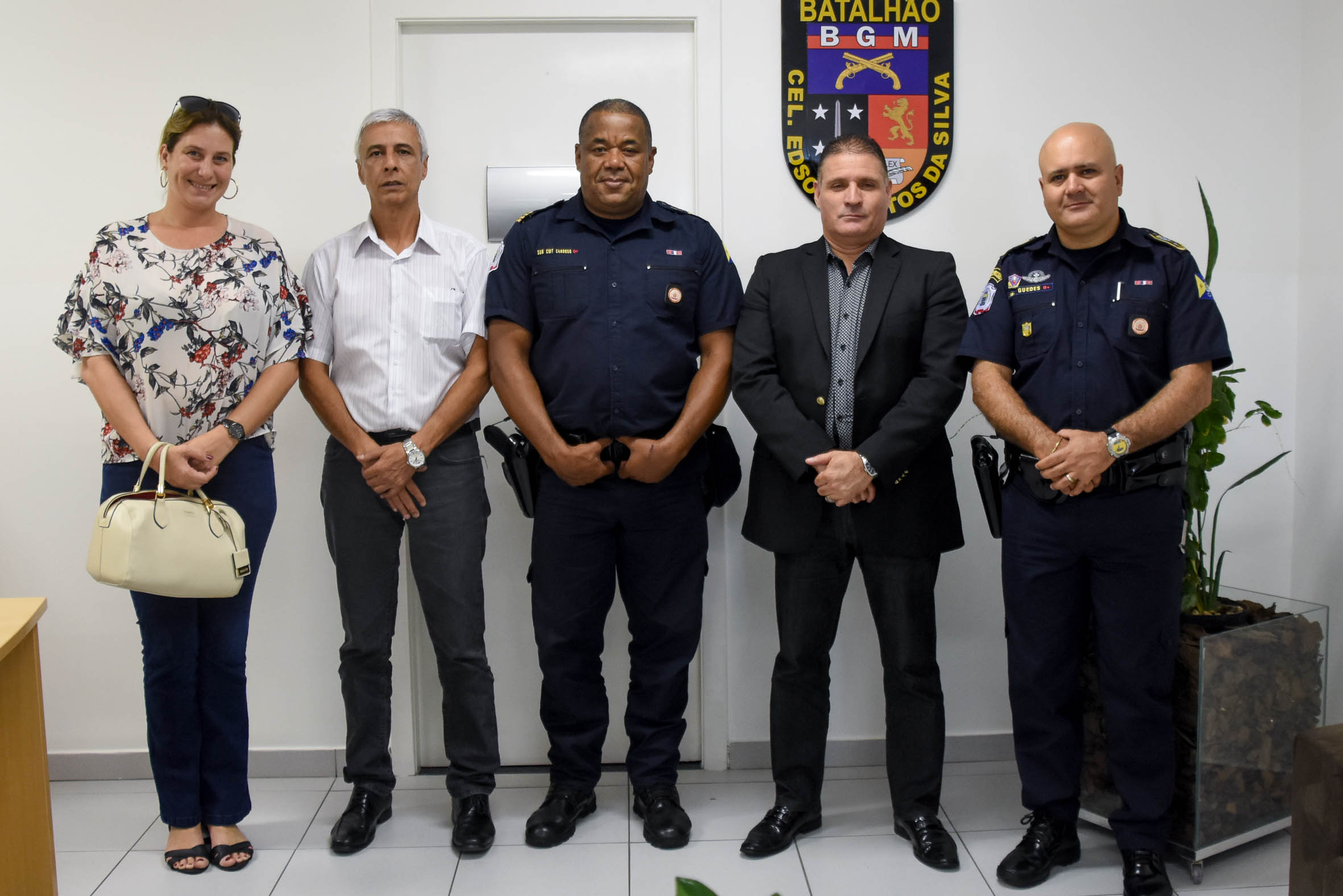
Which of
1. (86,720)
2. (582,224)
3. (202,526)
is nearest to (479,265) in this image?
(582,224)

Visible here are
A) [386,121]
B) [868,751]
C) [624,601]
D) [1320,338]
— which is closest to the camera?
[386,121]

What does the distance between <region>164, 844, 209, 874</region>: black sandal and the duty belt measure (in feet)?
7.11

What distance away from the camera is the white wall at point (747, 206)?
→ 2.86 m

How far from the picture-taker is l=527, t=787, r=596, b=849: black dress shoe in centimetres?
252

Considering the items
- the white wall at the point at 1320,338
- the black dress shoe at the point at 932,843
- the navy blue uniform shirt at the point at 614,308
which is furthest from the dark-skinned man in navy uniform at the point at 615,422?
the white wall at the point at 1320,338

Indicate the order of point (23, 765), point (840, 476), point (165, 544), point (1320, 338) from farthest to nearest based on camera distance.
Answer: point (1320, 338) < point (840, 476) < point (165, 544) < point (23, 765)

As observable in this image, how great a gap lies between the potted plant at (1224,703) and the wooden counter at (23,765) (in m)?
2.26

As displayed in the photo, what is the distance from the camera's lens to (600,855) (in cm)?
248

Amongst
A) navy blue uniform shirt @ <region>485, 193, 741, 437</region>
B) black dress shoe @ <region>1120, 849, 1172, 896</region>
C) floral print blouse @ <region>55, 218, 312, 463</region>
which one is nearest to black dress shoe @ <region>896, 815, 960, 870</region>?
black dress shoe @ <region>1120, 849, 1172, 896</region>

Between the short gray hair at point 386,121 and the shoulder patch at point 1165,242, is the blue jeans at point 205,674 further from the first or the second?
the shoulder patch at point 1165,242

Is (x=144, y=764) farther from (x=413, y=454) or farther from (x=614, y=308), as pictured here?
(x=614, y=308)

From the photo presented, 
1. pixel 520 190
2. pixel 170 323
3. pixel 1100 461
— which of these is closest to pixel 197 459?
pixel 170 323

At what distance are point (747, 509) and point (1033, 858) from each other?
104 cm

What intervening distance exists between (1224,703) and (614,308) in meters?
1.72
